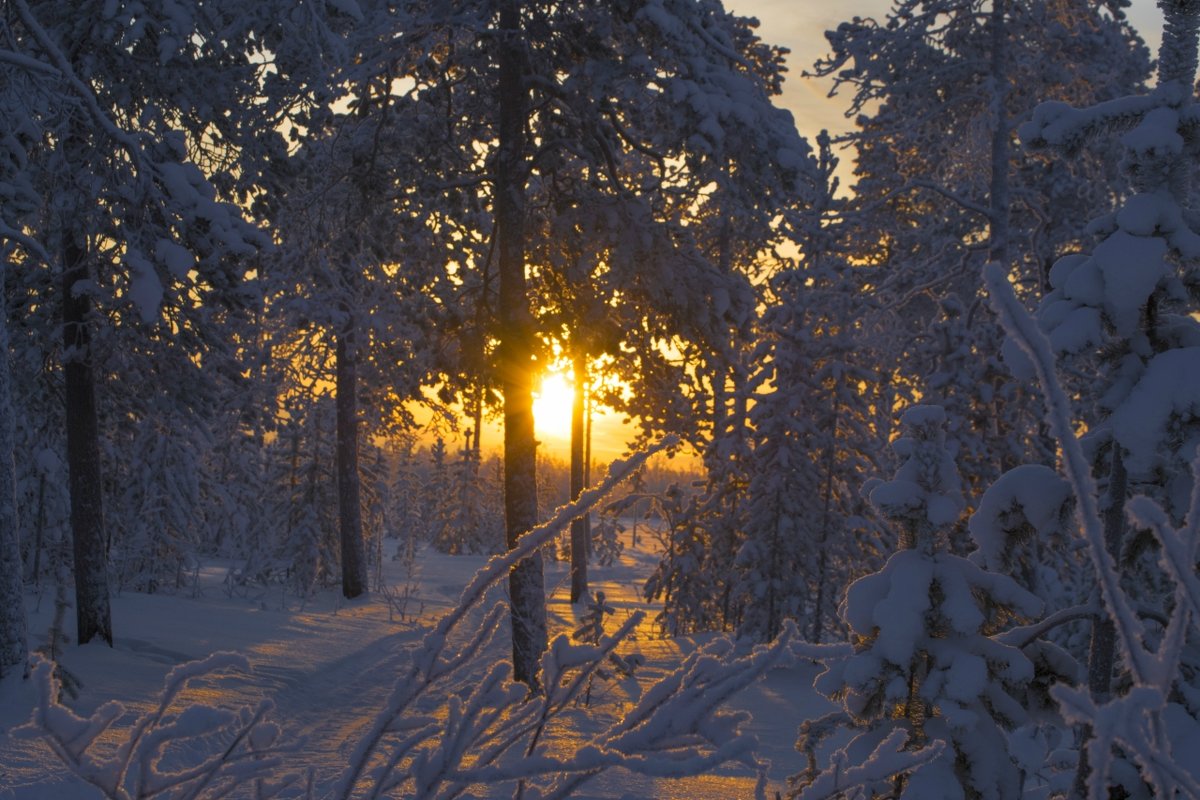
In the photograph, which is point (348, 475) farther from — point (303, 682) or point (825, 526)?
point (825, 526)

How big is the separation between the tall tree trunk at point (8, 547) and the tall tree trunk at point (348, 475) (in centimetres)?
1210

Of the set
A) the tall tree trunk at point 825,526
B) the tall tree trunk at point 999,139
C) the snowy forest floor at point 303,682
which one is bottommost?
the snowy forest floor at point 303,682

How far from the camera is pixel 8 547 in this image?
753 cm

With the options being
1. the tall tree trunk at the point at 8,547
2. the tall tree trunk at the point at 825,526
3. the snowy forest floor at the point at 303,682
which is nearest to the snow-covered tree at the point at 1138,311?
the snowy forest floor at the point at 303,682

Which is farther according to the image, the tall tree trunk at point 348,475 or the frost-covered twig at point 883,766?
the tall tree trunk at point 348,475

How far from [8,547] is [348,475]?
41.3 feet

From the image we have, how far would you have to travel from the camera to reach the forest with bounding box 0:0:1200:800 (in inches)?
64.6

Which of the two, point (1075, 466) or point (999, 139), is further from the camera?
point (999, 139)

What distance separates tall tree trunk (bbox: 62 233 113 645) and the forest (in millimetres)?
46

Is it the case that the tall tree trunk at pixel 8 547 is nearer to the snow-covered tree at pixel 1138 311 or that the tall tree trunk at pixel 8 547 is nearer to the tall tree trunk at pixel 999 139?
the snow-covered tree at pixel 1138 311

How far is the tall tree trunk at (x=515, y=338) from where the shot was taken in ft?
32.6

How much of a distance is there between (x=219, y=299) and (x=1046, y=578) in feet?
39.3

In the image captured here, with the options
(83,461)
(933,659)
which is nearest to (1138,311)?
(933,659)

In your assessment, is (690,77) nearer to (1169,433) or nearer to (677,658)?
(1169,433)
